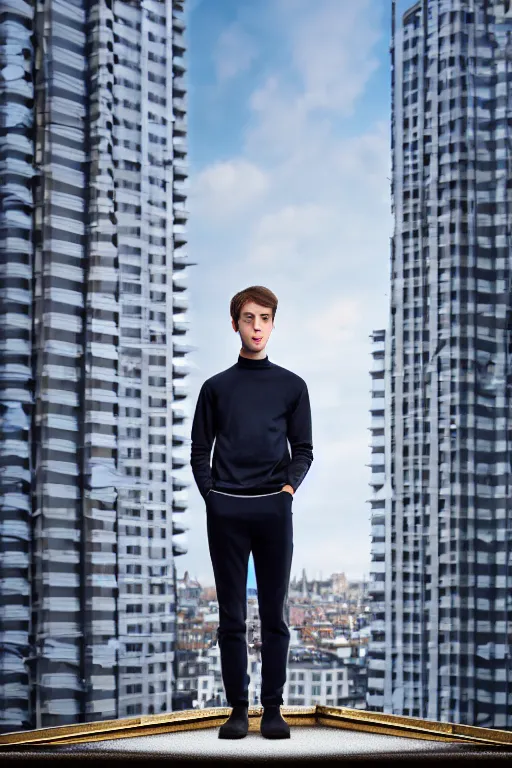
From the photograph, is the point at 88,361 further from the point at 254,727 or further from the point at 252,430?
the point at 254,727

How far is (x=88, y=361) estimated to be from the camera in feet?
8.23

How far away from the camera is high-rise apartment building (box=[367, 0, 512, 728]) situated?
2.60 metres

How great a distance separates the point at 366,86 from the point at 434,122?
215 mm

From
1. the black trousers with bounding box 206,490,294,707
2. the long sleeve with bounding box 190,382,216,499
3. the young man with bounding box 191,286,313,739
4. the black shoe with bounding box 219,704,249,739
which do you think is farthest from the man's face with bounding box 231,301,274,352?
the black shoe with bounding box 219,704,249,739

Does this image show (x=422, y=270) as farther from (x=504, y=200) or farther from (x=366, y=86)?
(x=366, y=86)

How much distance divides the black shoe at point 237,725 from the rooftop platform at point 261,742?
0.04 ft

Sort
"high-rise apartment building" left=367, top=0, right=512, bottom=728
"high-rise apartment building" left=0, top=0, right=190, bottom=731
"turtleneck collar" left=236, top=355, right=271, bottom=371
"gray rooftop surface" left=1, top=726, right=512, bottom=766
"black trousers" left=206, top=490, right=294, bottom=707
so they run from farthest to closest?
"high-rise apartment building" left=367, top=0, right=512, bottom=728 → "high-rise apartment building" left=0, top=0, right=190, bottom=731 → "turtleneck collar" left=236, top=355, right=271, bottom=371 → "black trousers" left=206, top=490, right=294, bottom=707 → "gray rooftop surface" left=1, top=726, right=512, bottom=766

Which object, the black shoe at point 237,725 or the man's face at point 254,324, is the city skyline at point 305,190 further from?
the black shoe at point 237,725

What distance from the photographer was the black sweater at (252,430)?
173 centimetres

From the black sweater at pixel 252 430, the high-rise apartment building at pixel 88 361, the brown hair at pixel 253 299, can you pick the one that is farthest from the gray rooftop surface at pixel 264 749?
the brown hair at pixel 253 299

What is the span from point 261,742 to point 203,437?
54 centimetres

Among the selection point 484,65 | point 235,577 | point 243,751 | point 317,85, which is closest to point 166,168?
point 317,85

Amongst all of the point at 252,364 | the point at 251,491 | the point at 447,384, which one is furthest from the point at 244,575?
the point at 447,384

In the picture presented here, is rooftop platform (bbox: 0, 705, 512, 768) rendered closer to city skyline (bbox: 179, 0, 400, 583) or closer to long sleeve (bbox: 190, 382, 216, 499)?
long sleeve (bbox: 190, 382, 216, 499)
